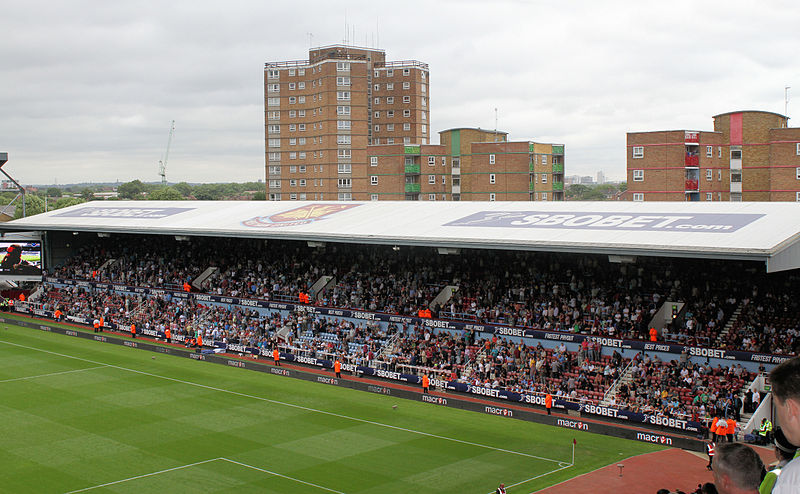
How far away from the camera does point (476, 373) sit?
108ft

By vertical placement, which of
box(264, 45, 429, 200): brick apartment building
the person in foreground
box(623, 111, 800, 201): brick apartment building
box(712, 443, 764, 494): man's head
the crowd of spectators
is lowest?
the crowd of spectators

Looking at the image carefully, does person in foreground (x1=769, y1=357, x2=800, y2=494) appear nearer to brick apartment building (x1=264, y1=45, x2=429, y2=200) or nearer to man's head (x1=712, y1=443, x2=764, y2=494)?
man's head (x1=712, y1=443, x2=764, y2=494)

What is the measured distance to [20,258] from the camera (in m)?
60.3

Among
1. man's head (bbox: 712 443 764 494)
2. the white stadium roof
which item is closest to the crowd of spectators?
the white stadium roof

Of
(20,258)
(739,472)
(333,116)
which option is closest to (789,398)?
(739,472)

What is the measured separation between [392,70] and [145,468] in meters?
106

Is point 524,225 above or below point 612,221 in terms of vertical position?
below

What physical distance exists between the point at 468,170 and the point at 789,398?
91402 millimetres

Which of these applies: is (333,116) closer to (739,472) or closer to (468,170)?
(468,170)

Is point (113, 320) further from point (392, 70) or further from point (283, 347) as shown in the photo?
point (392, 70)

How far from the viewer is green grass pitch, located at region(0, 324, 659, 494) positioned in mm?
22078

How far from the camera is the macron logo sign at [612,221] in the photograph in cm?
3167

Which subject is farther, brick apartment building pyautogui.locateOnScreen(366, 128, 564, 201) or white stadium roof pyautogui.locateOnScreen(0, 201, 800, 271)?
brick apartment building pyautogui.locateOnScreen(366, 128, 564, 201)

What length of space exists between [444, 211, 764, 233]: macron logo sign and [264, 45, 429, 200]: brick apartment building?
2741 inches
